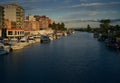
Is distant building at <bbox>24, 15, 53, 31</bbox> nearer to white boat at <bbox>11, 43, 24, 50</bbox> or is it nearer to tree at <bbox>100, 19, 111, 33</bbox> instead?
tree at <bbox>100, 19, 111, 33</bbox>

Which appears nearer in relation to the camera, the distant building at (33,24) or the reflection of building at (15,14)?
the reflection of building at (15,14)

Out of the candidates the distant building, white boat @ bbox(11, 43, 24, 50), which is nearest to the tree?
the distant building

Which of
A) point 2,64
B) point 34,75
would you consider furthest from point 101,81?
point 2,64

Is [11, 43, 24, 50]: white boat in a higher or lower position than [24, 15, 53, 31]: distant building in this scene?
lower

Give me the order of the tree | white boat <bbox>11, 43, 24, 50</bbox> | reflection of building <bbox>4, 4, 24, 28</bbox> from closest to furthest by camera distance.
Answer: white boat <bbox>11, 43, 24, 50</bbox>
reflection of building <bbox>4, 4, 24, 28</bbox>
the tree

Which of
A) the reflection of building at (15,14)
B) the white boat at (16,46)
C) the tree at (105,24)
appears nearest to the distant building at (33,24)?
the reflection of building at (15,14)

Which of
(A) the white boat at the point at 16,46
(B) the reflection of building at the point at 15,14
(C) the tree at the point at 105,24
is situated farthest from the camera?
(C) the tree at the point at 105,24

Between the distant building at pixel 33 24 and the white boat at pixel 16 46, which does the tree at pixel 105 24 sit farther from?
the white boat at pixel 16 46

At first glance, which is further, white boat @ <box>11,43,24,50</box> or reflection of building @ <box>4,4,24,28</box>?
reflection of building @ <box>4,4,24,28</box>

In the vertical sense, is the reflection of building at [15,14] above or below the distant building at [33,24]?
above

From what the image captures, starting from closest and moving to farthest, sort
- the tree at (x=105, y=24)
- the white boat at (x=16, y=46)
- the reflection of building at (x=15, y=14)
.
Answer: the white boat at (x=16, y=46), the reflection of building at (x=15, y=14), the tree at (x=105, y=24)

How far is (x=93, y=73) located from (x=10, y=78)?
599 cm

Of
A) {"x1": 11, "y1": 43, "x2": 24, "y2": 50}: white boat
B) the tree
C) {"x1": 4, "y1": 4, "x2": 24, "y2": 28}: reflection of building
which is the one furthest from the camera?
the tree

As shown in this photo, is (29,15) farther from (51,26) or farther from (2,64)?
(2,64)
